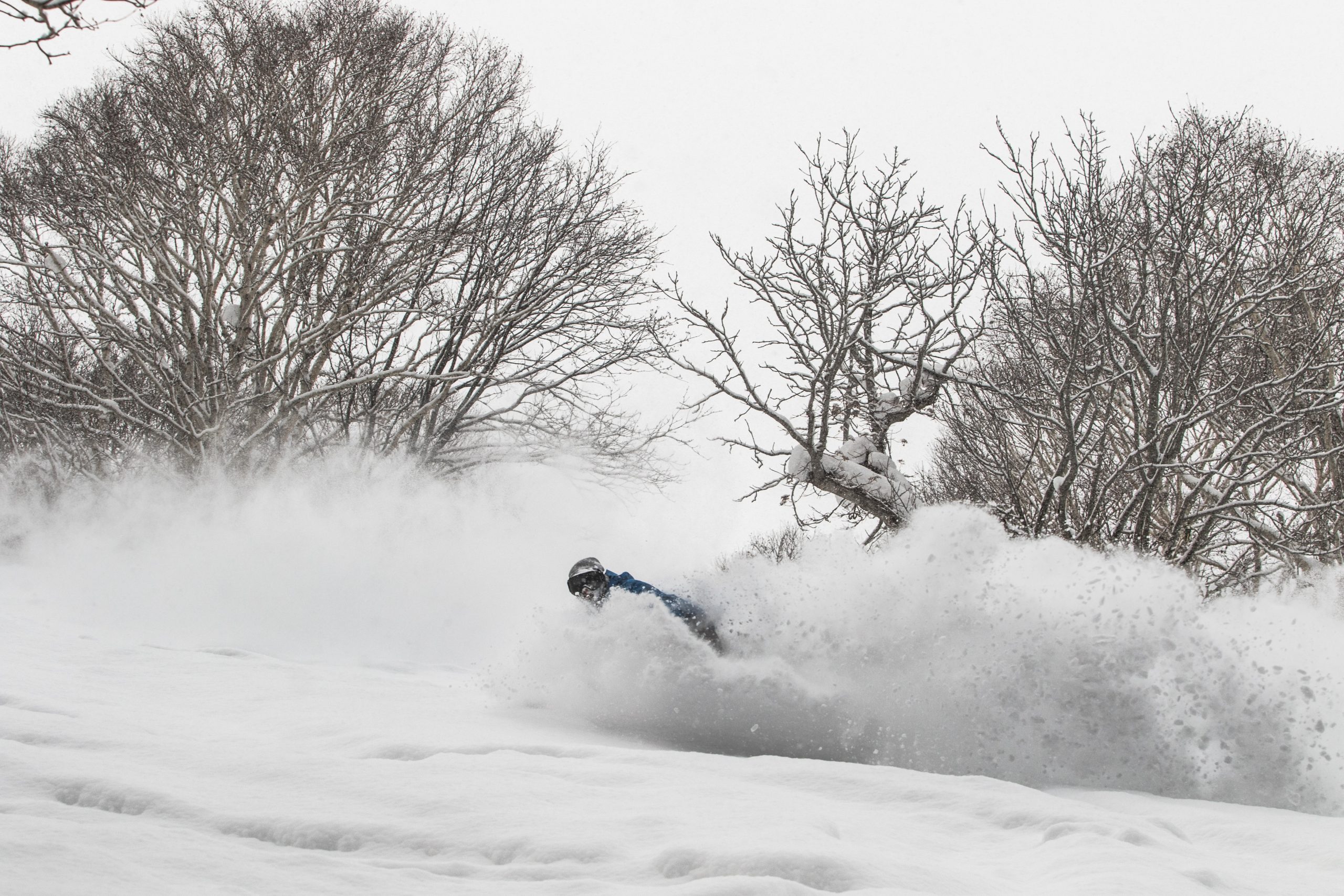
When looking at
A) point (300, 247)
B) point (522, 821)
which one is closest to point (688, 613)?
point (522, 821)

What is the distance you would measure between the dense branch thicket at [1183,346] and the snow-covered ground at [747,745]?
2.85m

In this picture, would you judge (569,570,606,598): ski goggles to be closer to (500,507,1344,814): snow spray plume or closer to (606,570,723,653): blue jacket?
(606,570,723,653): blue jacket

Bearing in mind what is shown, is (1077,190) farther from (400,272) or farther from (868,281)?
(400,272)

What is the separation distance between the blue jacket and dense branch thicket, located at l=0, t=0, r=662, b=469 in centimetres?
769

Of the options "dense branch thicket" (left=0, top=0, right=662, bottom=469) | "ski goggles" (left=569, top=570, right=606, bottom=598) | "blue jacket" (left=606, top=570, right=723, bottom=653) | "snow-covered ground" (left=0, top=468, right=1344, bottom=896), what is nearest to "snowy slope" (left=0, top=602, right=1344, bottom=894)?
"snow-covered ground" (left=0, top=468, right=1344, bottom=896)

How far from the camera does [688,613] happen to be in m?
5.82

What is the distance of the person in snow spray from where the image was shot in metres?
5.74

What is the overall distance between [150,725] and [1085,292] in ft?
24.8

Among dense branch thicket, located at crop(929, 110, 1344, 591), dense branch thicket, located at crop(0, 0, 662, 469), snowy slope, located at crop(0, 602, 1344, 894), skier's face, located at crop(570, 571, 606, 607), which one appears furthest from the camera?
dense branch thicket, located at crop(0, 0, 662, 469)

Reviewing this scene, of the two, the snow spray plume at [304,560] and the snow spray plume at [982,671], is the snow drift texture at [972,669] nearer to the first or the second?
the snow spray plume at [982,671]

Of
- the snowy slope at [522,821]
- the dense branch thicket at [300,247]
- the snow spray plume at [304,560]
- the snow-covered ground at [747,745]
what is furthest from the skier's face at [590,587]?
the dense branch thicket at [300,247]

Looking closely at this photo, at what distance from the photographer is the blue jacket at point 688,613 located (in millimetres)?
5699

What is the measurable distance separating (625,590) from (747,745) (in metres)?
1.31

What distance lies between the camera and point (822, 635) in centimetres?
535
